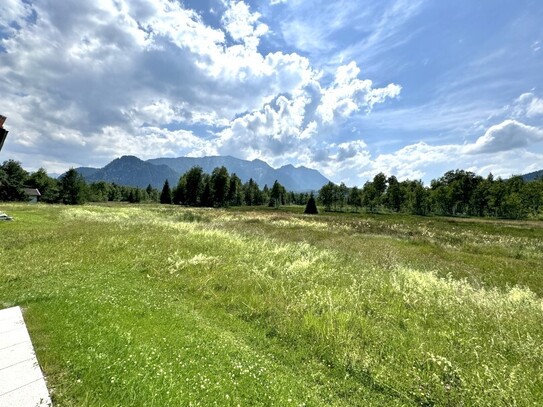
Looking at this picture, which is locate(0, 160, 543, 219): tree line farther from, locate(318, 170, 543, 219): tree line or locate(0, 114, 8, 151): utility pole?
locate(0, 114, 8, 151): utility pole

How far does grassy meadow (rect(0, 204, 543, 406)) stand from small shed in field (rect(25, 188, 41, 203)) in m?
107

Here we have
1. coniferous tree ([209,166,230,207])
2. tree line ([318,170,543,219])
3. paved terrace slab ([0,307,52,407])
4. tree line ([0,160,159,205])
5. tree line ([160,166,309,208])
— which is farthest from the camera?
tree line ([160,166,309,208])

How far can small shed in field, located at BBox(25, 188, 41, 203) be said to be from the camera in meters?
96.7

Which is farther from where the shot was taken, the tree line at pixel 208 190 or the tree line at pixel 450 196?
the tree line at pixel 208 190

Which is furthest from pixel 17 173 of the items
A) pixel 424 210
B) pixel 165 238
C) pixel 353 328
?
pixel 424 210

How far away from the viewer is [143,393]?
16.4 feet

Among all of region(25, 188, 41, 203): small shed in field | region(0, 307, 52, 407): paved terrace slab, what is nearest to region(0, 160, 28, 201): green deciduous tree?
region(25, 188, 41, 203): small shed in field

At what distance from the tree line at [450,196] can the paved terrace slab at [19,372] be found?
105533 millimetres

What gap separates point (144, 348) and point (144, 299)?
11.5 feet

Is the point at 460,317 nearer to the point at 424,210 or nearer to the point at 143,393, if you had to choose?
the point at 143,393

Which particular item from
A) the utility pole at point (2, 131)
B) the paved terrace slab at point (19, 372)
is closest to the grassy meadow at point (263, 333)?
the paved terrace slab at point (19, 372)

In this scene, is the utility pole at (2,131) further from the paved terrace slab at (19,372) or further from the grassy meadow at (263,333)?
the paved terrace slab at (19,372)

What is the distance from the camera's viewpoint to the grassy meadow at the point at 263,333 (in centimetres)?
548

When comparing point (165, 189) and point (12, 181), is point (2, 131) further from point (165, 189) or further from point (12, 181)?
point (165, 189)
